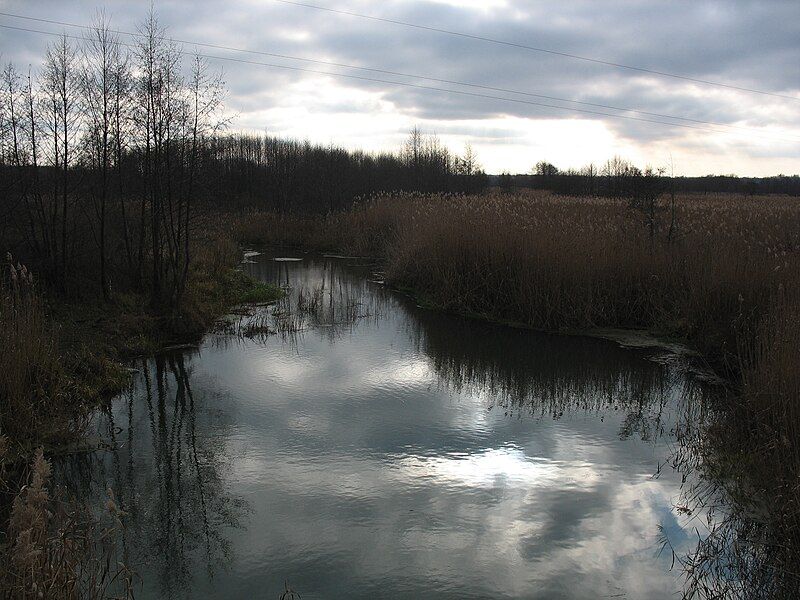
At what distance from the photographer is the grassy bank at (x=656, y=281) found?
4973mm

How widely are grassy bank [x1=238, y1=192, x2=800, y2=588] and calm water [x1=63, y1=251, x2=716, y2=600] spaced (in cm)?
86

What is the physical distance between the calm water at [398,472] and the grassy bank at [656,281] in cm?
86

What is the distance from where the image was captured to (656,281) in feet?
35.0

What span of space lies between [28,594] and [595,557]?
11.0 ft

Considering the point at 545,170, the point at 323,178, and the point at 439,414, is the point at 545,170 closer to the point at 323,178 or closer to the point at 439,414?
the point at 323,178

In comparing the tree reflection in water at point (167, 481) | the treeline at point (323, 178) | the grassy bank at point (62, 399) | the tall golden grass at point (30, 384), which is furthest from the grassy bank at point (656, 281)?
the treeline at point (323, 178)

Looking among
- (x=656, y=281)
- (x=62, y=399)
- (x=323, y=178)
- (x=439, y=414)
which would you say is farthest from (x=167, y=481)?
(x=323, y=178)

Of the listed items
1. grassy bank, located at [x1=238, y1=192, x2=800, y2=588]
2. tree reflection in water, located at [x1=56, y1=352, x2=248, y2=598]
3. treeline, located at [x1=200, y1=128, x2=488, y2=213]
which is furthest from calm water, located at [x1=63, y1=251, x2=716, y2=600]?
treeline, located at [x1=200, y1=128, x2=488, y2=213]

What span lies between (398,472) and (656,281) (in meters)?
7.04

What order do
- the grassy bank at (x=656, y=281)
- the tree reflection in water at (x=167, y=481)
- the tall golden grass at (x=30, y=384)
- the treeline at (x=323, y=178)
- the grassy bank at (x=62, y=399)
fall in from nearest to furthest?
the grassy bank at (x=62, y=399)
the tree reflection in water at (x=167, y=481)
the grassy bank at (x=656, y=281)
the tall golden grass at (x=30, y=384)
the treeline at (x=323, y=178)

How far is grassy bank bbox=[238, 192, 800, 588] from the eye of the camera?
4.97 m

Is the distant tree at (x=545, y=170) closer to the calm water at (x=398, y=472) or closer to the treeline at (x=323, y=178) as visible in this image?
the treeline at (x=323, y=178)

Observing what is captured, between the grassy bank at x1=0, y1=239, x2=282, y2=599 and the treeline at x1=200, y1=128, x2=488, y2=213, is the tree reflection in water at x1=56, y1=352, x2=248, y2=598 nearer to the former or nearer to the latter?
the grassy bank at x1=0, y1=239, x2=282, y2=599

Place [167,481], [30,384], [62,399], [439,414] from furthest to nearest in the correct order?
[439,414] < [62,399] < [30,384] < [167,481]
